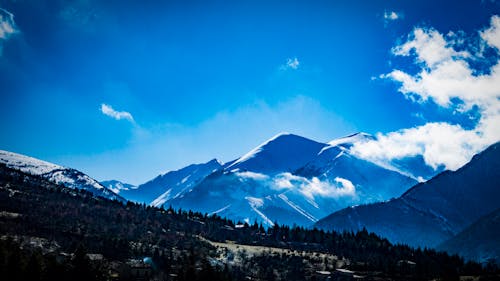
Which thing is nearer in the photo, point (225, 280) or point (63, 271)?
point (63, 271)

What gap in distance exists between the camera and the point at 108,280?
191750 mm

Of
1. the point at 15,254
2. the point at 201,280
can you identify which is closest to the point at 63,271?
the point at 15,254

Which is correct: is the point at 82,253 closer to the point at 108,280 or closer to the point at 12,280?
the point at 12,280

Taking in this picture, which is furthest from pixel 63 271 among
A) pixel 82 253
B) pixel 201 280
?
pixel 201 280

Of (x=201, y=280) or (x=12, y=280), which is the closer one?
(x=12, y=280)

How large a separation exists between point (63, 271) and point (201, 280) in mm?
39675

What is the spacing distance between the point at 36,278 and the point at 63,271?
9.66m

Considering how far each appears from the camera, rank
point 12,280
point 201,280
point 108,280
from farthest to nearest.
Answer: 1. point 108,280
2. point 201,280
3. point 12,280

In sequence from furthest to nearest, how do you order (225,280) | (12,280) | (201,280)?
(225,280)
(201,280)
(12,280)

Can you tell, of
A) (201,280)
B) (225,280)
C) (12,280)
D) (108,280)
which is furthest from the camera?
(108,280)

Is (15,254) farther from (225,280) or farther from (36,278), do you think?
(225,280)

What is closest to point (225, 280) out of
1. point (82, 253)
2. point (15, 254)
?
point (82, 253)

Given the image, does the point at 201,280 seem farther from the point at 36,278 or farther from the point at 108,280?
the point at 108,280

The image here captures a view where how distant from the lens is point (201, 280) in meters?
145
